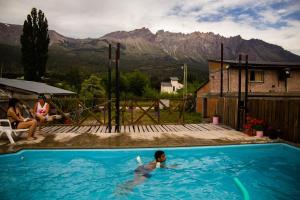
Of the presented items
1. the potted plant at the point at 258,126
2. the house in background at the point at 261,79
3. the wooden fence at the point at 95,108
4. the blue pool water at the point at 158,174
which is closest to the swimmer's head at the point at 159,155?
the blue pool water at the point at 158,174

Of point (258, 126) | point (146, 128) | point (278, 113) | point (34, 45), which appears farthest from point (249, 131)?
point (34, 45)

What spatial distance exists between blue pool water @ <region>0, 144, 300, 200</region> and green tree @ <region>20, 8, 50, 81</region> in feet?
108

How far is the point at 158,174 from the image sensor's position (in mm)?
8094

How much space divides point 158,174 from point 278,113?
6.34m

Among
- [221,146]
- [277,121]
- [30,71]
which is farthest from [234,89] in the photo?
[30,71]

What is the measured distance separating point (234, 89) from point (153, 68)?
127630mm

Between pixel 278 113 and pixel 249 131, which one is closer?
pixel 278 113

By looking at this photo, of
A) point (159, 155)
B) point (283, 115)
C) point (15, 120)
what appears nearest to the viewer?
point (159, 155)

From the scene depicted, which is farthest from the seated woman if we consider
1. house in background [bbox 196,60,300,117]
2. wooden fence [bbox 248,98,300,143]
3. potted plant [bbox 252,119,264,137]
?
house in background [bbox 196,60,300,117]

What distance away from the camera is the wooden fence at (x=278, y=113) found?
10.3m

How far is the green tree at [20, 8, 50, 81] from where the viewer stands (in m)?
38.5

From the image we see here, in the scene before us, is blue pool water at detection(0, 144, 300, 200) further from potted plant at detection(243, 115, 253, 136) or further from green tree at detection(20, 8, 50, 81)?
green tree at detection(20, 8, 50, 81)

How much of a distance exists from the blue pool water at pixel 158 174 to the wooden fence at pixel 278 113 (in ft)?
3.17

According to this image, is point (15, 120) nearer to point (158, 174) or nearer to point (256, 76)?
point (158, 174)
